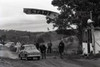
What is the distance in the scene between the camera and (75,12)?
119 ft

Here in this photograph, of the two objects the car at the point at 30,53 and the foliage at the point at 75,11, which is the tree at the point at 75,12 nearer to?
the foliage at the point at 75,11

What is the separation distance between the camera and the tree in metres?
35.0

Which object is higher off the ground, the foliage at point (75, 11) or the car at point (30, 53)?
the foliage at point (75, 11)

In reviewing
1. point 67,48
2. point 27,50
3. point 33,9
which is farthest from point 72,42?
point 27,50

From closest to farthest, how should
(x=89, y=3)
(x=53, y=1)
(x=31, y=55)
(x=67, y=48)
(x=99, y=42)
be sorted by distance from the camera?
(x=31, y=55) < (x=99, y=42) < (x=89, y=3) < (x=53, y=1) < (x=67, y=48)

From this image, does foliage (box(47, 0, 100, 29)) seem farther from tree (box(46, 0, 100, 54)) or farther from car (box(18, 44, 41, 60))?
car (box(18, 44, 41, 60))

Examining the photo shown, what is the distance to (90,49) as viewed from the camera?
3275cm

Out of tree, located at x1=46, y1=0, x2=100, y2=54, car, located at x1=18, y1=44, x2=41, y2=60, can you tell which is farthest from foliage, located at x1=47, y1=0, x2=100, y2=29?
car, located at x1=18, y1=44, x2=41, y2=60

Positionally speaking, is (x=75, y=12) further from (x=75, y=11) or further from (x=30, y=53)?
(x=30, y=53)

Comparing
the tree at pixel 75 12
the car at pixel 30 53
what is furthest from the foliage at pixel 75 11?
the car at pixel 30 53

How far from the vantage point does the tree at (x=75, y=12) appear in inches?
1378

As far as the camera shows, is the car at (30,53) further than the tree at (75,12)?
No

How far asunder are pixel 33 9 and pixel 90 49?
14.3 meters

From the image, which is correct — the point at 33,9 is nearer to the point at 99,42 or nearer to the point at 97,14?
the point at 97,14
